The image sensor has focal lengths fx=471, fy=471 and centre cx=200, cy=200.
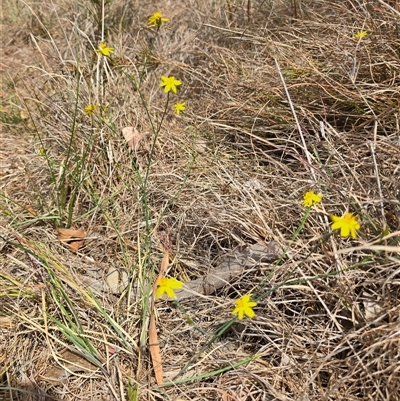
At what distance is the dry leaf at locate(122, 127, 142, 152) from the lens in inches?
76.9

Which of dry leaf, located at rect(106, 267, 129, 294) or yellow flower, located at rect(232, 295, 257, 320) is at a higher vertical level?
yellow flower, located at rect(232, 295, 257, 320)

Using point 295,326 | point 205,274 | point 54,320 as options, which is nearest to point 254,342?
point 295,326

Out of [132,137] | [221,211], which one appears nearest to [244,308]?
[221,211]

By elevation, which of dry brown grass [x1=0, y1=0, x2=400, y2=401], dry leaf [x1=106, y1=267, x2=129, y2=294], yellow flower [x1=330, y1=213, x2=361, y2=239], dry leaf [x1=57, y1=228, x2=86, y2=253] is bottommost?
dry leaf [x1=106, y1=267, x2=129, y2=294]

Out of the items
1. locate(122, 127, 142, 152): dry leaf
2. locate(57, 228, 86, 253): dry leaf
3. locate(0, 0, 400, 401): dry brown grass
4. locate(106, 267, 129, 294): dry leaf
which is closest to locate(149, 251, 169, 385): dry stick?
locate(0, 0, 400, 401): dry brown grass

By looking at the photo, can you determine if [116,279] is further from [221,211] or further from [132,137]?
[132,137]

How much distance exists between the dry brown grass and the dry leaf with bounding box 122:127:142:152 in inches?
1.2

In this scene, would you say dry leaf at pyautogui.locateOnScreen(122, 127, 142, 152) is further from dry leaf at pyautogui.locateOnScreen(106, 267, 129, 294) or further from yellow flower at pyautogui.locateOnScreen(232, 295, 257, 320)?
yellow flower at pyautogui.locateOnScreen(232, 295, 257, 320)

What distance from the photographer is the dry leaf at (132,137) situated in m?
1.95

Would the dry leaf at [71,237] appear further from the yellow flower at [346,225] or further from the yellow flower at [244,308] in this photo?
the yellow flower at [346,225]

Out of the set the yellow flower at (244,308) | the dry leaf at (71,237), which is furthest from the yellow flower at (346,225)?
the dry leaf at (71,237)

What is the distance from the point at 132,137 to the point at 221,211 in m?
0.59

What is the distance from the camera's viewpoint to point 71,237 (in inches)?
66.6

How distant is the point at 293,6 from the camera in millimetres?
2320
